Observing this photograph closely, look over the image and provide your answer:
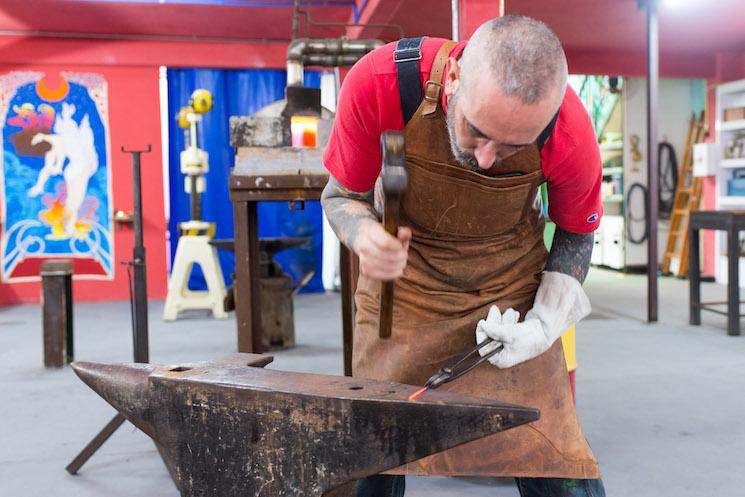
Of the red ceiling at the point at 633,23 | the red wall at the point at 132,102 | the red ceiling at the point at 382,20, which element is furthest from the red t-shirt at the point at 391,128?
the red wall at the point at 132,102

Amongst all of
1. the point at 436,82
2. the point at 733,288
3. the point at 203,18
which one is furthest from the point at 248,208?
the point at 203,18

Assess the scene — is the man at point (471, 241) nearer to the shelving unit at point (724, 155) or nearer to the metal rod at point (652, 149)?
the metal rod at point (652, 149)

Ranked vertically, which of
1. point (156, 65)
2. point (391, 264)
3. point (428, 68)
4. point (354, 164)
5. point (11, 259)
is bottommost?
point (11, 259)

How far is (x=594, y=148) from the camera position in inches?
52.5

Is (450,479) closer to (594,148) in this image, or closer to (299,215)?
(594,148)

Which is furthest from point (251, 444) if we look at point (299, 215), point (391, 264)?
point (299, 215)

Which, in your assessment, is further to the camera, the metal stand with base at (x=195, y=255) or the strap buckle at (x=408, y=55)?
the metal stand with base at (x=195, y=255)

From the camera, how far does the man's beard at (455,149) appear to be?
1.23 meters

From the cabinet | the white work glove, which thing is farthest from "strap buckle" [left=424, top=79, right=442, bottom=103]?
the cabinet

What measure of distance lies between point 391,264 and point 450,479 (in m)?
1.50

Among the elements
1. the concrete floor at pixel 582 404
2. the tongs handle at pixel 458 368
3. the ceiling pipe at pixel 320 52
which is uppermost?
the ceiling pipe at pixel 320 52

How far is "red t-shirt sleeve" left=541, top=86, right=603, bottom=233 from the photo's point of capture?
1.30 meters

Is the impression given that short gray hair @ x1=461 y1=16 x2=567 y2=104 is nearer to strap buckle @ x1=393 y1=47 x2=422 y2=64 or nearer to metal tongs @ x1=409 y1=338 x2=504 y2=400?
strap buckle @ x1=393 y1=47 x2=422 y2=64

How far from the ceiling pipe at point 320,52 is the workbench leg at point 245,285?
2111 mm
